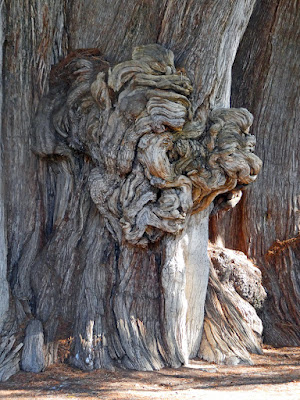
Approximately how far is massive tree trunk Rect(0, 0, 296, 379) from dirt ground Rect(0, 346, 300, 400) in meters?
0.15

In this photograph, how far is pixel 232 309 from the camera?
4.92 meters

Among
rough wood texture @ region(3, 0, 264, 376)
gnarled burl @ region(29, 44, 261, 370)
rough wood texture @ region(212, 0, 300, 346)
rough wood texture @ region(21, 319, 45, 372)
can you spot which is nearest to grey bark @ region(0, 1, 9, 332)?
rough wood texture @ region(3, 0, 264, 376)

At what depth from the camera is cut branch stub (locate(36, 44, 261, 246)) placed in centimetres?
434

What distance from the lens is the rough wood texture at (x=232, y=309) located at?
15.2ft

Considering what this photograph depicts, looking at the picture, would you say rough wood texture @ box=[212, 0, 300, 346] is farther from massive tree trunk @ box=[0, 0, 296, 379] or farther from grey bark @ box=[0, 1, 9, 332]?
grey bark @ box=[0, 1, 9, 332]

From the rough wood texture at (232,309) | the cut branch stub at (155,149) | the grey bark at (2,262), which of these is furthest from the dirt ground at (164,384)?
the cut branch stub at (155,149)

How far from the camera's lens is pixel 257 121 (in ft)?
19.1

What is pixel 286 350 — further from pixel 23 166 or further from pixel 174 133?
pixel 23 166

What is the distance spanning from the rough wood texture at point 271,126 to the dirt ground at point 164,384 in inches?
66.1

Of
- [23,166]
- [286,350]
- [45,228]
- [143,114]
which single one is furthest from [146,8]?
[286,350]

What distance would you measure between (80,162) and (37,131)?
1.58 feet

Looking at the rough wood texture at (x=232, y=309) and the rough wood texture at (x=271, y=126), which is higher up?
the rough wood texture at (x=271, y=126)

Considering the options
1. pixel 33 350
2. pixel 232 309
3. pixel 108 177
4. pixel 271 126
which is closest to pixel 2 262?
pixel 33 350

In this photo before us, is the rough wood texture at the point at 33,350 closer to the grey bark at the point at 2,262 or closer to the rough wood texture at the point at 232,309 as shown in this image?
the grey bark at the point at 2,262
